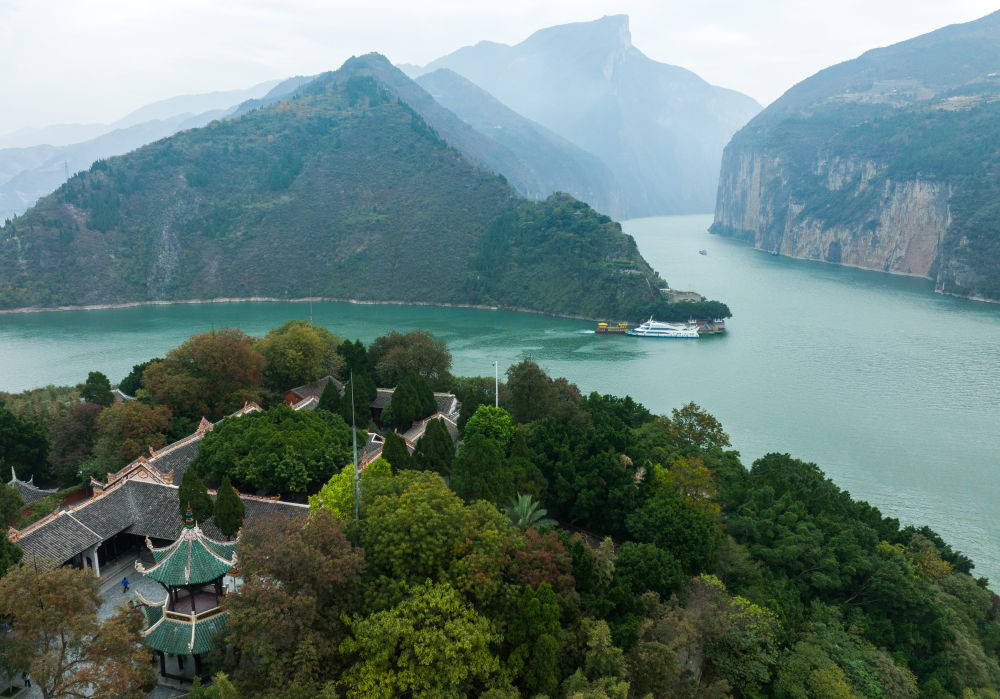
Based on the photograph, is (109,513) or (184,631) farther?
(109,513)

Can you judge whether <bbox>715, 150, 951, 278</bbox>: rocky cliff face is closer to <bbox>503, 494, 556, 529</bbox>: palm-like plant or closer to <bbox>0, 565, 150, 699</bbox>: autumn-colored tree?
<bbox>503, 494, 556, 529</bbox>: palm-like plant

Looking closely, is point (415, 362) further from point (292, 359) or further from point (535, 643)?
point (535, 643)

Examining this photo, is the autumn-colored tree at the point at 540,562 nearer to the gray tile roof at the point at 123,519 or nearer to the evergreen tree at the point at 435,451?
the gray tile roof at the point at 123,519

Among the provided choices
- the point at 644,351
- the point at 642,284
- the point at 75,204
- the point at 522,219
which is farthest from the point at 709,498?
the point at 75,204

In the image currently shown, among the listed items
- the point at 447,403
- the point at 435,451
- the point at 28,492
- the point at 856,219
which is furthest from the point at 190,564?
the point at 856,219

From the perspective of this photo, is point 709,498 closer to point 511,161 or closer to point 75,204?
point 75,204

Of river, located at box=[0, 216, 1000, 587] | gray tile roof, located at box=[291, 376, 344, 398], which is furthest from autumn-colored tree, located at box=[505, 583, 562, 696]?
gray tile roof, located at box=[291, 376, 344, 398]
